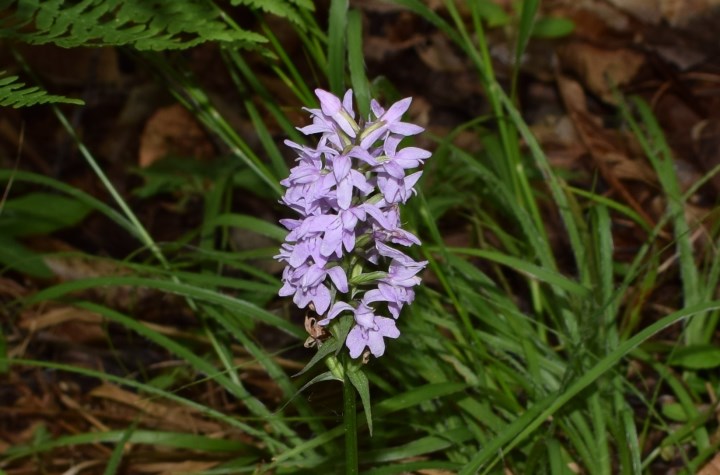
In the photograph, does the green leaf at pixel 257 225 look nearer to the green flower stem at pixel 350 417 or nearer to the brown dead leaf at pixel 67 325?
the brown dead leaf at pixel 67 325

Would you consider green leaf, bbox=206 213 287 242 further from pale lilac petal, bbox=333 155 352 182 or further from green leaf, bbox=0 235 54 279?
pale lilac petal, bbox=333 155 352 182

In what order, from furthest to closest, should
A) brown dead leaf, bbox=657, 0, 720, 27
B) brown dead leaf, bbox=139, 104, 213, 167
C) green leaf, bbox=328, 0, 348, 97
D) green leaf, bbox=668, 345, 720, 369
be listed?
brown dead leaf, bbox=657, 0, 720, 27
brown dead leaf, bbox=139, 104, 213, 167
green leaf, bbox=668, 345, 720, 369
green leaf, bbox=328, 0, 348, 97

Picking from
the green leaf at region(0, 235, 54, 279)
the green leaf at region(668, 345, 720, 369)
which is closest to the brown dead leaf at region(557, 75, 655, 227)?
the green leaf at region(668, 345, 720, 369)

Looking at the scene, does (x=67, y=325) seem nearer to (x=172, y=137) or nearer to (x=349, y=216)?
(x=172, y=137)

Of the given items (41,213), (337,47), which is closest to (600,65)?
(337,47)

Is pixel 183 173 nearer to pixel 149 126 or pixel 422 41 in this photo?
pixel 149 126

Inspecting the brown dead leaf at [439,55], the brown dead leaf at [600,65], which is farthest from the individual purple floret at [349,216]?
the brown dead leaf at [439,55]
